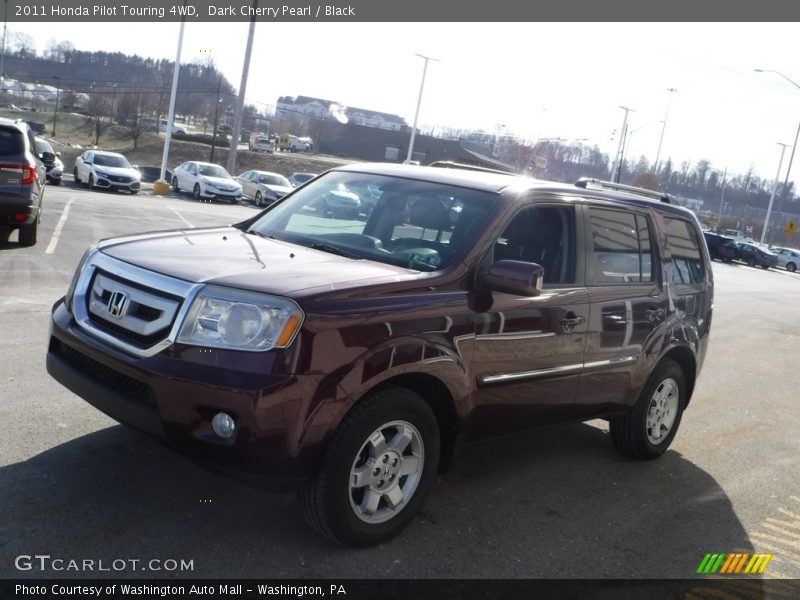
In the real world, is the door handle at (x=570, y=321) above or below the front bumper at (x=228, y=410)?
above

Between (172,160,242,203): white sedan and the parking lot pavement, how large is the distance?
83.7ft

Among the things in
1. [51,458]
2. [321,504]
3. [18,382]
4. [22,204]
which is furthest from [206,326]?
[22,204]

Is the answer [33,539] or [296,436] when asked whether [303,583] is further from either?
[33,539]

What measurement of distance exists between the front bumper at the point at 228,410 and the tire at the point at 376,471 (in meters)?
0.15

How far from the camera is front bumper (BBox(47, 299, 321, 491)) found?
11.0 ft

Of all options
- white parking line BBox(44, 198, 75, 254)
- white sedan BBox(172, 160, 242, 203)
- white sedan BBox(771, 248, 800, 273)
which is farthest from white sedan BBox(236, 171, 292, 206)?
white sedan BBox(771, 248, 800, 273)

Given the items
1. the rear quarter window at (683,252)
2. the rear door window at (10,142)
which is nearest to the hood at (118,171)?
the rear door window at (10,142)

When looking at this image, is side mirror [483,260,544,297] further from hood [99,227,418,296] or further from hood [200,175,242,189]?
hood [200,175,242,189]

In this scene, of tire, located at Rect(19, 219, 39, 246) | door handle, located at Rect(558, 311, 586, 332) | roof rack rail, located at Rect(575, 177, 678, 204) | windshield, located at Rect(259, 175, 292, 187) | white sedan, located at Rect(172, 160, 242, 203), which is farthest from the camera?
windshield, located at Rect(259, 175, 292, 187)

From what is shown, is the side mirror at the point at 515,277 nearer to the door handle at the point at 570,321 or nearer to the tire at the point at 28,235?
the door handle at the point at 570,321

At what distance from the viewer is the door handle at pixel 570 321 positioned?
4.72 metres

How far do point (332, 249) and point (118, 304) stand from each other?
1.19m

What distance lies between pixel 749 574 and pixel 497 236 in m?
2.25

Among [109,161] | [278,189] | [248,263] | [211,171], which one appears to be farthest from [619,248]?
[211,171]
